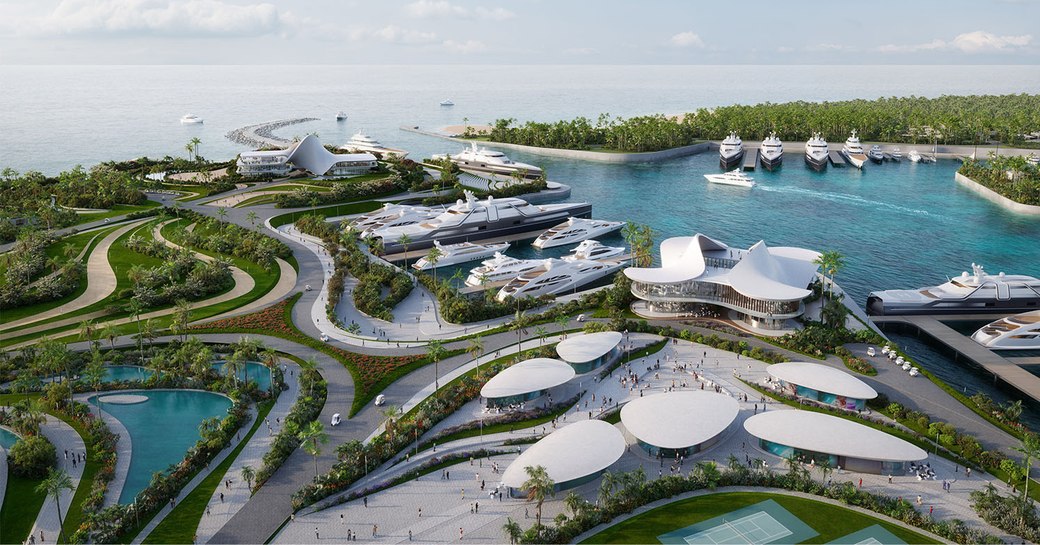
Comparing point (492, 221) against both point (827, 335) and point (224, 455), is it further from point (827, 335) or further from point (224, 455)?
point (224, 455)

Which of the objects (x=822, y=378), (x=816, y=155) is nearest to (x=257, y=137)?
(x=816, y=155)

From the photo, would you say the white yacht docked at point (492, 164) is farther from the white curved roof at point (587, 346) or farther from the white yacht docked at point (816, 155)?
the white curved roof at point (587, 346)

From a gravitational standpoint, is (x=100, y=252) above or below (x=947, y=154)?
below

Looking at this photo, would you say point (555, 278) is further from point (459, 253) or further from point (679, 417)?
point (679, 417)

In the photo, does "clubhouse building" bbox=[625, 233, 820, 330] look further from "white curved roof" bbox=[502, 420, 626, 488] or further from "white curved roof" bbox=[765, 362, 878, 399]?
"white curved roof" bbox=[502, 420, 626, 488]

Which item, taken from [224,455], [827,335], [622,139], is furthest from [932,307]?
[622,139]

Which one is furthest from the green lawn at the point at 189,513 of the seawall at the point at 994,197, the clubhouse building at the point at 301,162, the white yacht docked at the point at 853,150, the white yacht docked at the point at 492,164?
the white yacht docked at the point at 853,150
